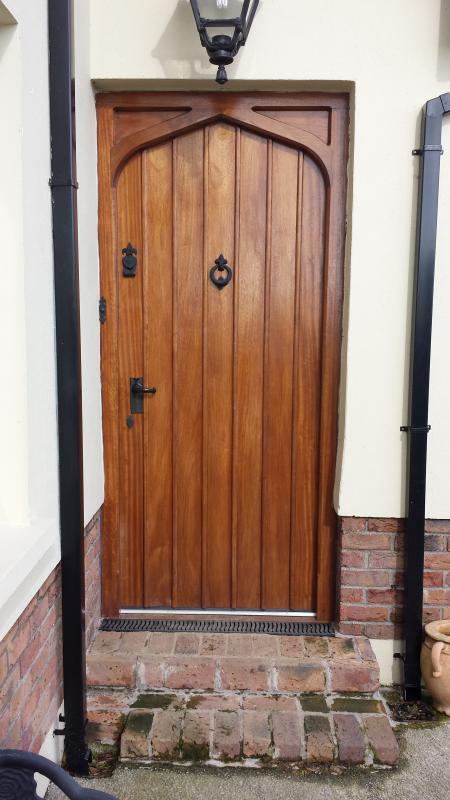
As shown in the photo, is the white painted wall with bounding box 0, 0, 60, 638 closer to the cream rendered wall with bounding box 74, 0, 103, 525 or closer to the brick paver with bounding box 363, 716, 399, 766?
the cream rendered wall with bounding box 74, 0, 103, 525

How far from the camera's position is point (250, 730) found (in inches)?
96.5

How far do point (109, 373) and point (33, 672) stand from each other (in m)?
1.31

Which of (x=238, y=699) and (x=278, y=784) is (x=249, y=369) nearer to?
(x=238, y=699)

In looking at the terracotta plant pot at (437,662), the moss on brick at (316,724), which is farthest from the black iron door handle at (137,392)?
the terracotta plant pot at (437,662)

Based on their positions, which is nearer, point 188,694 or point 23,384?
point 23,384

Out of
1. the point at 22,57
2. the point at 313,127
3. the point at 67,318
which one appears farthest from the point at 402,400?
the point at 22,57

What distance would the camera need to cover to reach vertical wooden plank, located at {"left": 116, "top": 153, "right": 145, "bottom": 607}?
2887 mm

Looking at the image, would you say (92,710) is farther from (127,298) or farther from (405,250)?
(405,250)

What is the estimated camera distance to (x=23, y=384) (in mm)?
2123

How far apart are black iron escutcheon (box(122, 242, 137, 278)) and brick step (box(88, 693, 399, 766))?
1848mm

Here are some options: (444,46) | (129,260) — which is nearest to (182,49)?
(129,260)

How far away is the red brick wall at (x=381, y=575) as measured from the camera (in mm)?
2826

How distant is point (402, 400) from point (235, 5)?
67.8 inches

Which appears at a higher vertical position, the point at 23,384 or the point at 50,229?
the point at 50,229
